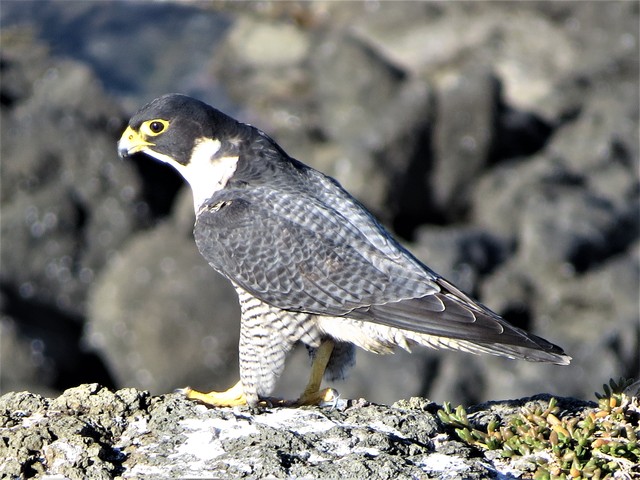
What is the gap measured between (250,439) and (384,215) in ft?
32.7

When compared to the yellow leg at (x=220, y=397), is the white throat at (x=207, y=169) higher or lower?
higher

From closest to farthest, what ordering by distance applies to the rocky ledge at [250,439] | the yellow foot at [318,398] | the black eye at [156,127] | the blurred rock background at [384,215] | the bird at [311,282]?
1. the rocky ledge at [250,439]
2. the bird at [311,282]
3. the yellow foot at [318,398]
4. the black eye at [156,127]
5. the blurred rock background at [384,215]

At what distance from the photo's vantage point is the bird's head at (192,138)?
6332 millimetres

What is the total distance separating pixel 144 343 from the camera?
12.7 meters

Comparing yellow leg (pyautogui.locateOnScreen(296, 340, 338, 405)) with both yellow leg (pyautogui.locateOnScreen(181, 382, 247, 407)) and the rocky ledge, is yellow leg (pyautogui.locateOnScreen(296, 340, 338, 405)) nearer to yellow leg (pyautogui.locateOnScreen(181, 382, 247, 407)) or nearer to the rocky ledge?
yellow leg (pyautogui.locateOnScreen(181, 382, 247, 407))

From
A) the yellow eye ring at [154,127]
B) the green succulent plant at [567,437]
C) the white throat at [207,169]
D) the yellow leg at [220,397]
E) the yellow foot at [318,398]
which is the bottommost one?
the yellow leg at [220,397]

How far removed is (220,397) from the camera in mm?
5711

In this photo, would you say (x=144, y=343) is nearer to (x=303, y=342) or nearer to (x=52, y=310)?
(x=52, y=310)

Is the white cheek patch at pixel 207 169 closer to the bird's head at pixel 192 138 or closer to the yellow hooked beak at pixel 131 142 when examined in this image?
the bird's head at pixel 192 138

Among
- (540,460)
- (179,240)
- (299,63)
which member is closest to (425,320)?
(540,460)

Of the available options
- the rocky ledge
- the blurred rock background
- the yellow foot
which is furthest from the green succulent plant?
the blurred rock background

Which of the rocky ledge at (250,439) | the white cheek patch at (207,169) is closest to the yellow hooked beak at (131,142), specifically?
the white cheek patch at (207,169)

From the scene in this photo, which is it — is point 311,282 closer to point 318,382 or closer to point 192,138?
point 318,382

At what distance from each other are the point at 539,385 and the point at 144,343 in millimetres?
4853
